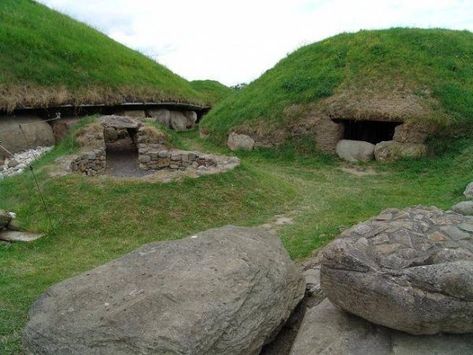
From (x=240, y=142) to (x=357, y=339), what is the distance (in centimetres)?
1221

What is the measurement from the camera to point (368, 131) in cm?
1631

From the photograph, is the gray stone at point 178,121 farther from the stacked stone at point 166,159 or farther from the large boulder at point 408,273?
the large boulder at point 408,273

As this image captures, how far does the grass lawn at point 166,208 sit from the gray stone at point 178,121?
37.2ft

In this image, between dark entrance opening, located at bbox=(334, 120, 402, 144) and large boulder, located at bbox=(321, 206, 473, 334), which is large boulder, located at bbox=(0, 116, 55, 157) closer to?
dark entrance opening, located at bbox=(334, 120, 402, 144)

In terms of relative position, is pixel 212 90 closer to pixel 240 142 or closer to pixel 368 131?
pixel 240 142

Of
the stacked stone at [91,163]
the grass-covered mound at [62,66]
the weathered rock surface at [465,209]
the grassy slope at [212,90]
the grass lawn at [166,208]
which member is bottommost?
the grass lawn at [166,208]

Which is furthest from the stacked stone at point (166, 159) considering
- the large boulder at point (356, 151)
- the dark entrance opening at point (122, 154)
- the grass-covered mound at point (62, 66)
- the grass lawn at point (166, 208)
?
the grass-covered mound at point (62, 66)

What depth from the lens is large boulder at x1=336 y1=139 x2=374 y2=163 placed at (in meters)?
14.4

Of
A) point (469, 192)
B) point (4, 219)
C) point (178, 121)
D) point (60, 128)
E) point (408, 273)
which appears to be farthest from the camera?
point (178, 121)

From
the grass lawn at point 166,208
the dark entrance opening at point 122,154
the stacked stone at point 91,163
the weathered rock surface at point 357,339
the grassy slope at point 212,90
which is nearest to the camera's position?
the weathered rock surface at point 357,339

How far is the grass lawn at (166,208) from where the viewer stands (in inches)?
291

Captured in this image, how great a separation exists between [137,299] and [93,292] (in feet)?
1.68

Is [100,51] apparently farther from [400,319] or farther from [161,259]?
[400,319]

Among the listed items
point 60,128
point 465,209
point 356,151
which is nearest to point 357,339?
point 465,209
